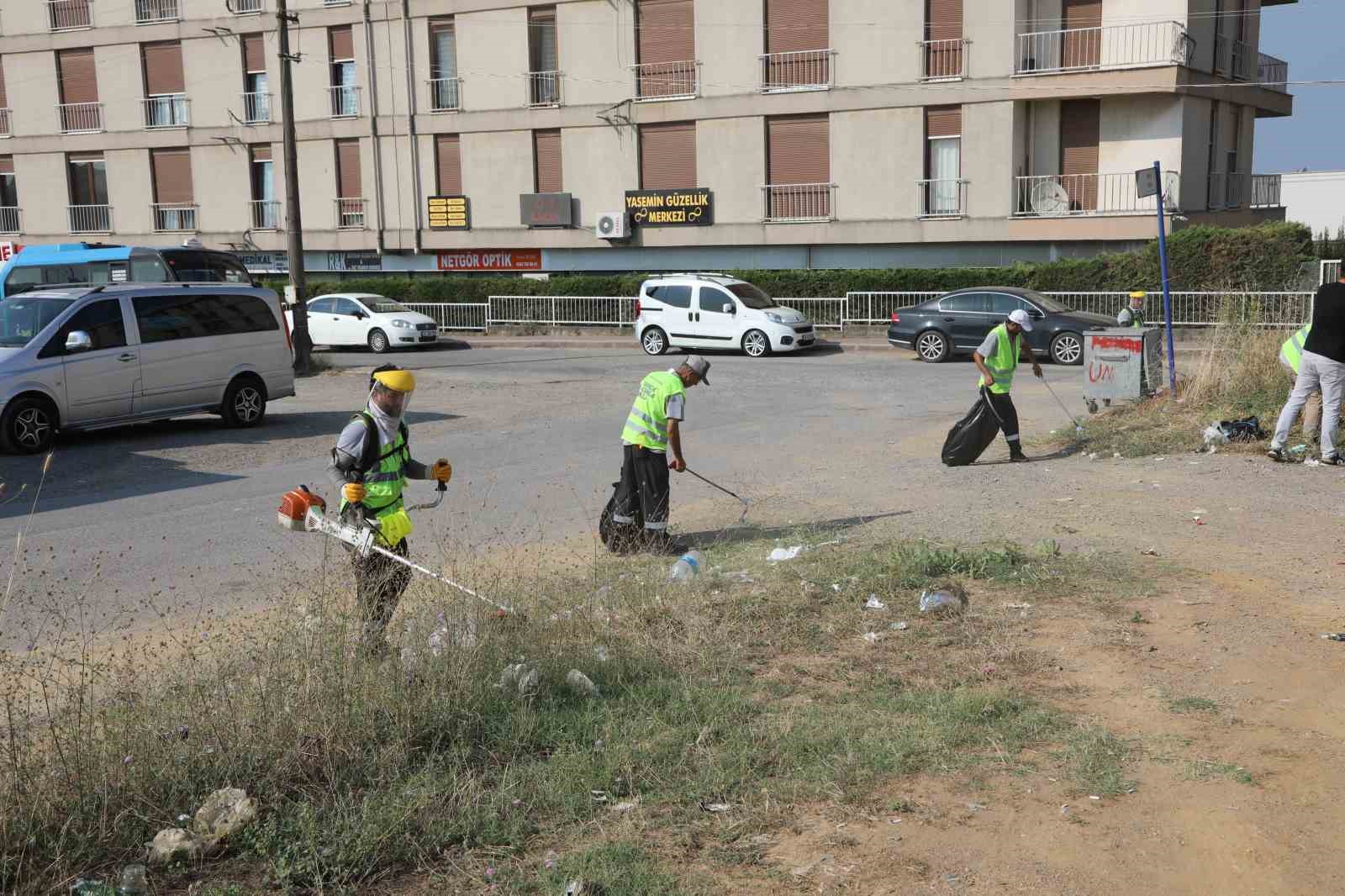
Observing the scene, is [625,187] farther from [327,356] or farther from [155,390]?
[155,390]

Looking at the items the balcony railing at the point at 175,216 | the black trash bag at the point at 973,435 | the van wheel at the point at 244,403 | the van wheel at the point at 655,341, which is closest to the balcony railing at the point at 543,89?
the van wheel at the point at 655,341

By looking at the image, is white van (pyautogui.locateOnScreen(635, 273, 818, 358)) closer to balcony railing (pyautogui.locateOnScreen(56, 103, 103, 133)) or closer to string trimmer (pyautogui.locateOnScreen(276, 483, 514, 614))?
string trimmer (pyautogui.locateOnScreen(276, 483, 514, 614))

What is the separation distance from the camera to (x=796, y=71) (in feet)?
108

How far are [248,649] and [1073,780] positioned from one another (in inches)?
140

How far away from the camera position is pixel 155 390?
606 inches

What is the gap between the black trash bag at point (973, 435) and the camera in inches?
493

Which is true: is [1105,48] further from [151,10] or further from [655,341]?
[151,10]

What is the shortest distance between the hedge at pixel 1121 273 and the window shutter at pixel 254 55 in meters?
14.1

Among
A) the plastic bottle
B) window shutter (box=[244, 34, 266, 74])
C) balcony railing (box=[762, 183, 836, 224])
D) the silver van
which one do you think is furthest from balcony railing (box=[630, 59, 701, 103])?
the plastic bottle

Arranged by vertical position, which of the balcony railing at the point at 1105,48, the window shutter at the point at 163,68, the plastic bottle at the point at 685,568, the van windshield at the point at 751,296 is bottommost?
the plastic bottle at the point at 685,568

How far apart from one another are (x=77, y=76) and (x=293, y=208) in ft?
72.0

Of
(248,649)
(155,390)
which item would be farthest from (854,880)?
(155,390)

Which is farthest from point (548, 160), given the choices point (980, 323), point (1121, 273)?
point (1121, 273)

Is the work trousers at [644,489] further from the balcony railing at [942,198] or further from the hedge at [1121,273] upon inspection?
the balcony railing at [942,198]
